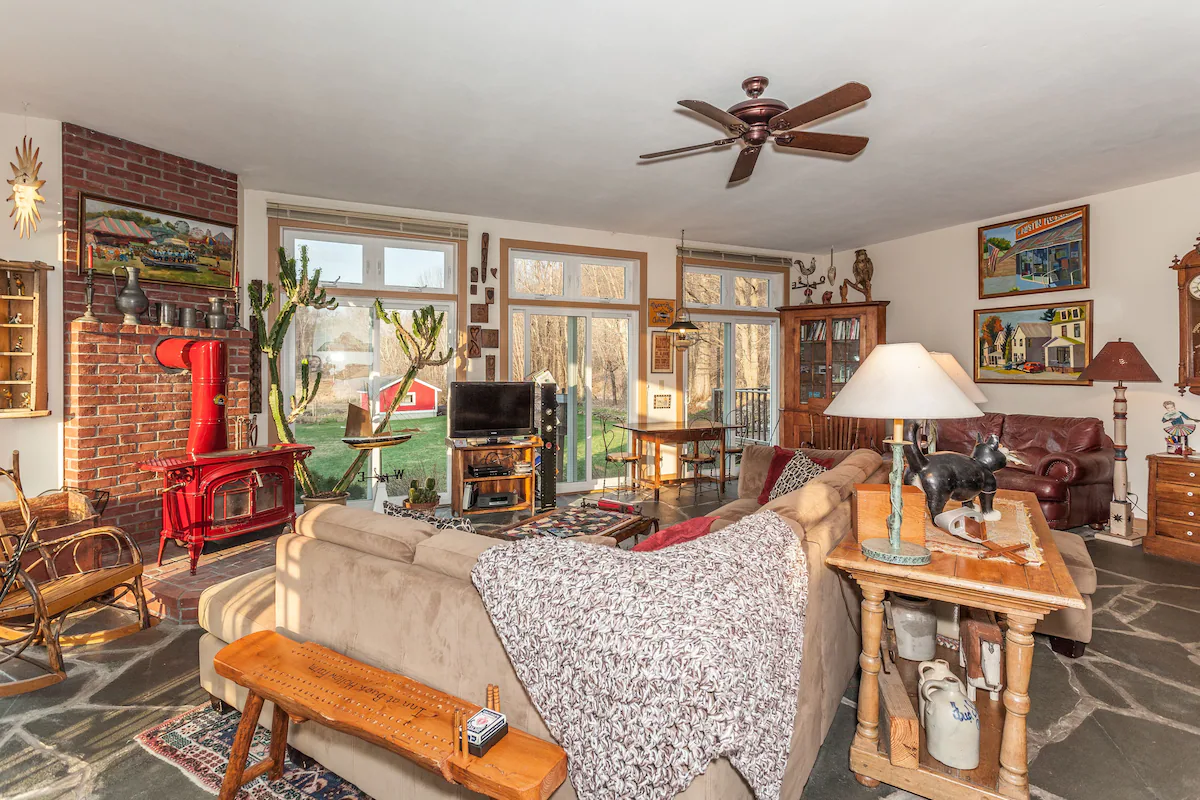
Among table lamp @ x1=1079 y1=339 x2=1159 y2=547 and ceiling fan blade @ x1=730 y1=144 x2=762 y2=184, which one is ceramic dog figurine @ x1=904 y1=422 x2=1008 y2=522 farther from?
table lamp @ x1=1079 y1=339 x2=1159 y2=547

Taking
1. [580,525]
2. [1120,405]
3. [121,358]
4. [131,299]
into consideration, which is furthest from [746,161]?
[121,358]

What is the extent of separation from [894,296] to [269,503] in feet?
21.1

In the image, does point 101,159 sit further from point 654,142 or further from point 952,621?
point 952,621

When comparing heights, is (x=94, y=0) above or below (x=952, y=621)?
above

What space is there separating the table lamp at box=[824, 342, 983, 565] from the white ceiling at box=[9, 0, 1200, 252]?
1564 millimetres

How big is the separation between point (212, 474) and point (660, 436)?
3.72m

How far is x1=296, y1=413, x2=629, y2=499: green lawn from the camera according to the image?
5.30 m

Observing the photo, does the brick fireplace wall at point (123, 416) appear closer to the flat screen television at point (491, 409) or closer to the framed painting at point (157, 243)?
the framed painting at point (157, 243)

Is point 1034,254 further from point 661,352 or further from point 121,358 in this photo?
point 121,358

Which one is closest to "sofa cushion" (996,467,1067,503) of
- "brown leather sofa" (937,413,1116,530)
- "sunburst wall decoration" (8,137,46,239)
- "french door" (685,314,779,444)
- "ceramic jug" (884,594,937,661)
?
"brown leather sofa" (937,413,1116,530)

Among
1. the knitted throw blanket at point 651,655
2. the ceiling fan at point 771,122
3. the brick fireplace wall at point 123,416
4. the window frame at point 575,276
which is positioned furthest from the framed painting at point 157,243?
the knitted throw blanket at point 651,655

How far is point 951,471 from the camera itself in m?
2.11

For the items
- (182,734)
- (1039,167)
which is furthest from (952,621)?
(1039,167)

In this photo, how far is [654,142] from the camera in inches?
154
